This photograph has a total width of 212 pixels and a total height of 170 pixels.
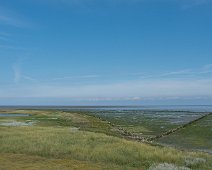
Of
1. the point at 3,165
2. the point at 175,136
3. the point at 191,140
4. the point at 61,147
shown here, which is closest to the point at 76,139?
the point at 61,147

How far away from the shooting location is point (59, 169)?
25266 millimetres

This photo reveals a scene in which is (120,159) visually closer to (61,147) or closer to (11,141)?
(61,147)

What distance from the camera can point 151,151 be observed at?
1253 inches

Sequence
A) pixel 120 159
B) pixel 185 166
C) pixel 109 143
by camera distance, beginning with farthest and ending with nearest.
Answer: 1. pixel 109 143
2. pixel 120 159
3. pixel 185 166

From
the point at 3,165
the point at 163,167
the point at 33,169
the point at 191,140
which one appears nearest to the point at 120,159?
the point at 163,167

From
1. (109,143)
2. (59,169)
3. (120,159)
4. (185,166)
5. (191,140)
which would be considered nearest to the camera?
(59,169)

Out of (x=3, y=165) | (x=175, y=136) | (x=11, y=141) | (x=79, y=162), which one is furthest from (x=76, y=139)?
(x=175, y=136)

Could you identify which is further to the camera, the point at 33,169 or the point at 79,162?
the point at 79,162

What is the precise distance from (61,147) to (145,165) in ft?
28.9

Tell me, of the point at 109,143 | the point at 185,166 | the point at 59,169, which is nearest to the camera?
the point at 59,169

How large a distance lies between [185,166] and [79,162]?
8.10 m

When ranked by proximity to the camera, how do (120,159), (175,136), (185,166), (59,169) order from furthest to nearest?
(175,136), (120,159), (185,166), (59,169)

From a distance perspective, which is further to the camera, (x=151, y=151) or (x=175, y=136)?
(x=175, y=136)

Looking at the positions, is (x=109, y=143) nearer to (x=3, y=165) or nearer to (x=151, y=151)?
(x=151, y=151)
